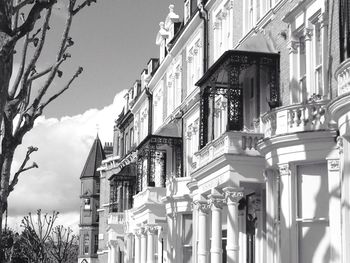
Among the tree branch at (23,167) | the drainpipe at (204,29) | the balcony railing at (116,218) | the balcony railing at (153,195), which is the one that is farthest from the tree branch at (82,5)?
the balcony railing at (116,218)

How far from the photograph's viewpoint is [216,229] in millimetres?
22797

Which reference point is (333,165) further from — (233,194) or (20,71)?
(20,71)

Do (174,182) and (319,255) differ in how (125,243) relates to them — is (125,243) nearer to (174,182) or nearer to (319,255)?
(174,182)

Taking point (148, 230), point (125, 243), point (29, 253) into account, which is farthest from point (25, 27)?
point (29, 253)

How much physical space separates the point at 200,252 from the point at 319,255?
7169mm

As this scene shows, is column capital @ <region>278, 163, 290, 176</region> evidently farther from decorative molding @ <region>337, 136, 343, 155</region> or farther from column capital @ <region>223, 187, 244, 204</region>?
column capital @ <region>223, 187, 244, 204</region>

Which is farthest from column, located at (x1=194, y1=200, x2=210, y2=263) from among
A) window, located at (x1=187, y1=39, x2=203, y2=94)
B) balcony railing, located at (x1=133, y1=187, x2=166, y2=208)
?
balcony railing, located at (x1=133, y1=187, x2=166, y2=208)

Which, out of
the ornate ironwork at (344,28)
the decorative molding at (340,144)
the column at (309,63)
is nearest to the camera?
the decorative molding at (340,144)

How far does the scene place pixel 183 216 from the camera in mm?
30766

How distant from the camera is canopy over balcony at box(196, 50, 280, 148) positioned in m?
22.5

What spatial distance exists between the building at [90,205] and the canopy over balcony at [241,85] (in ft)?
163

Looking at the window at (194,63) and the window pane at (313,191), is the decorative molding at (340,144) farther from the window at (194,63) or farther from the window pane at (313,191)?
the window at (194,63)

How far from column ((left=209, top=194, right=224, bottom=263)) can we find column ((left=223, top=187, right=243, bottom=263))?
3.37 feet

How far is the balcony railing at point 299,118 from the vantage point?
17.8 m
